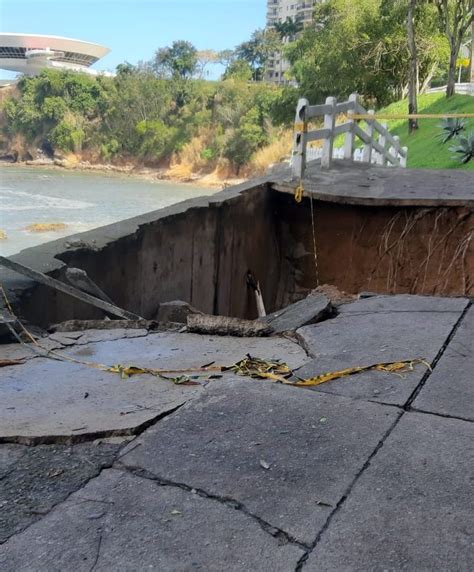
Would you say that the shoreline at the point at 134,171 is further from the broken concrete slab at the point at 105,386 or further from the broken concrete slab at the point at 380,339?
the broken concrete slab at the point at 105,386

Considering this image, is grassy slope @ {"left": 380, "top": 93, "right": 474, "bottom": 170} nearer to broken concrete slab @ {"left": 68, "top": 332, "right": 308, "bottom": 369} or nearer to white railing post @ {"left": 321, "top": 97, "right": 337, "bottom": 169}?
white railing post @ {"left": 321, "top": 97, "right": 337, "bottom": 169}

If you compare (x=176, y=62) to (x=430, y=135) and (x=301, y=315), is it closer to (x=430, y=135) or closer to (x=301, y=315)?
(x=430, y=135)

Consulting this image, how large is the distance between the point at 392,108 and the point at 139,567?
30801mm

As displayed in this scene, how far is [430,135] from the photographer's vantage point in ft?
68.6

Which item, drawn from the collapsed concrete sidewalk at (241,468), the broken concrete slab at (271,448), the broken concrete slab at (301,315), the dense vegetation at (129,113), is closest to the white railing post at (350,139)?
the broken concrete slab at (301,315)

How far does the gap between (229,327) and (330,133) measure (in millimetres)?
7442

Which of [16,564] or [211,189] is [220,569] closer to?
[16,564]

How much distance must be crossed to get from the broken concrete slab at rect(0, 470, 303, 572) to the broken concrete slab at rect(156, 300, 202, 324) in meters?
3.90

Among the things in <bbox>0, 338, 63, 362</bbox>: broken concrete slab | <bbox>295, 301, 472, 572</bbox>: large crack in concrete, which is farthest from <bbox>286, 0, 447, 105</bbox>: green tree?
<bbox>0, 338, 63, 362</bbox>: broken concrete slab

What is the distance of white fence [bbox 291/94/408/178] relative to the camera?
34.5 feet

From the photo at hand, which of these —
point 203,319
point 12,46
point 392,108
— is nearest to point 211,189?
point 392,108

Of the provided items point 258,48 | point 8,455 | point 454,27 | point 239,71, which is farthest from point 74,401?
point 258,48

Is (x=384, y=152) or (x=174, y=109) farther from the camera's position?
(x=174, y=109)

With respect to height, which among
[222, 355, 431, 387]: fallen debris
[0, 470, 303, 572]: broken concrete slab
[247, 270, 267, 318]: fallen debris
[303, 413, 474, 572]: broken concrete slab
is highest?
[222, 355, 431, 387]: fallen debris
